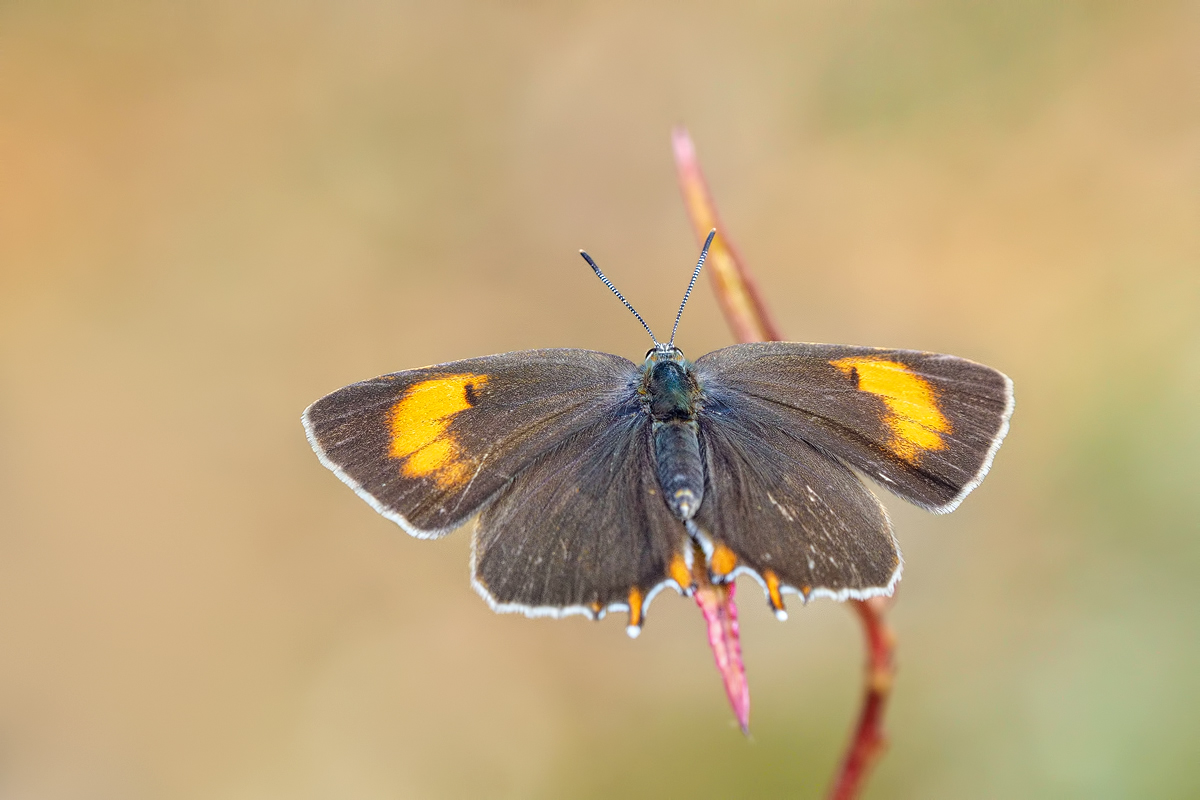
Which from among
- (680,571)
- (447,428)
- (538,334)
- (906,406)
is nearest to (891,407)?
(906,406)

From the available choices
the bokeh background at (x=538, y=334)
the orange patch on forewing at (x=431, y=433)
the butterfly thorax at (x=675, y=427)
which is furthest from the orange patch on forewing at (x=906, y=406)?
the bokeh background at (x=538, y=334)

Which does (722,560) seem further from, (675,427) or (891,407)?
(891,407)

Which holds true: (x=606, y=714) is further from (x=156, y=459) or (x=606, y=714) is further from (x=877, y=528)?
(x=156, y=459)

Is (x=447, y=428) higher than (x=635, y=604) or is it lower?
higher

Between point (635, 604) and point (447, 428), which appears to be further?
point (447, 428)

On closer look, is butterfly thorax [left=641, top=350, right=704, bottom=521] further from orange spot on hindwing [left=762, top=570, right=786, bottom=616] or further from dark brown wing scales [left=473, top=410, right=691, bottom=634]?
orange spot on hindwing [left=762, top=570, right=786, bottom=616]

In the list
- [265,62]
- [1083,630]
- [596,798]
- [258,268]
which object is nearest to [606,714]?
[596,798]
